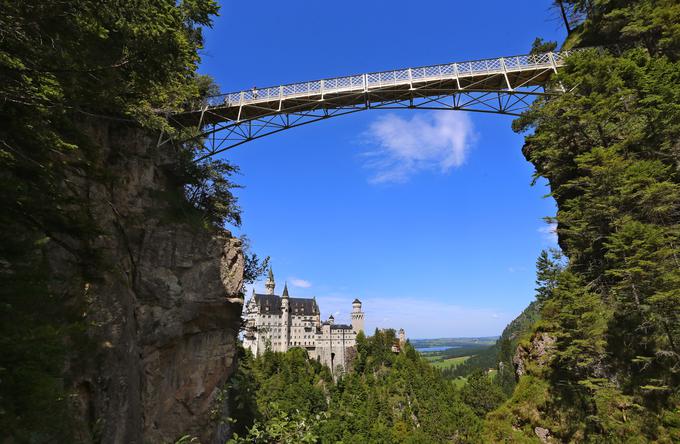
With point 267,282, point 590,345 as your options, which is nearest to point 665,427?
point 590,345

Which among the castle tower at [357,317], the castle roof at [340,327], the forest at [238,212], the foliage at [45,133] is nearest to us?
the foliage at [45,133]

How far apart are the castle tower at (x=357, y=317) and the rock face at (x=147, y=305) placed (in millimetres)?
75121

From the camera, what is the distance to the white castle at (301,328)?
84500mm

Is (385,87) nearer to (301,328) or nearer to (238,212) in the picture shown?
(238,212)

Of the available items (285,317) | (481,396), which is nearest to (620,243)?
(481,396)

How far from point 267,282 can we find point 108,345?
275 ft

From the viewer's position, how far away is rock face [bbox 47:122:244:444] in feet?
33.6

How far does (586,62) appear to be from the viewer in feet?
55.4

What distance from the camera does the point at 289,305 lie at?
293 feet

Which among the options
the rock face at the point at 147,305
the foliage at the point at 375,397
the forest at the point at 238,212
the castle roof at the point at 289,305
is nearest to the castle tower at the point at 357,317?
the castle roof at the point at 289,305

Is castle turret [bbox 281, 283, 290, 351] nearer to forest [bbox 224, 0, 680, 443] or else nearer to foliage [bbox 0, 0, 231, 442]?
forest [bbox 224, 0, 680, 443]

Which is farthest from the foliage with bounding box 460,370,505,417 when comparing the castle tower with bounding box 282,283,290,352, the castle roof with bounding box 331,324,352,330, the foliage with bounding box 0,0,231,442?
the foliage with bounding box 0,0,231,442

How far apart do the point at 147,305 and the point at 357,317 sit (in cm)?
8127

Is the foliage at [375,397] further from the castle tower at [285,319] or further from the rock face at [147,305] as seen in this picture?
the rock face at [147,305]
